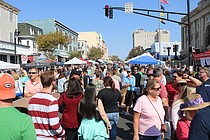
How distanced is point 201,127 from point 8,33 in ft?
128

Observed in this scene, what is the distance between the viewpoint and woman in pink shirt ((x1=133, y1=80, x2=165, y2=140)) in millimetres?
4297

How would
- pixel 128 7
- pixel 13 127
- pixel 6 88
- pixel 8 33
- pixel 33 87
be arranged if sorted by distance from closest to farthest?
1. pixel 13 127
2. pixel 6 88
3. pixel 33 87
4. pixel 128 7
5. pixel 8 33

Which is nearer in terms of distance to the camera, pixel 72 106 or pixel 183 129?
pixel 183 129

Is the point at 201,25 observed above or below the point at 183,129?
above

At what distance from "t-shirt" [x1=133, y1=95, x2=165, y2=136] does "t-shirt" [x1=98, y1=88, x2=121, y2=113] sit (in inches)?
50.9

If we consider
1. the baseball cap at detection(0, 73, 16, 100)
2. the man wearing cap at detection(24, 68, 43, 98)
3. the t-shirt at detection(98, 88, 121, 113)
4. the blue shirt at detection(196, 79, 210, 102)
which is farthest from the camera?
the man wearing cap at detection(24, 68, 43, 98)

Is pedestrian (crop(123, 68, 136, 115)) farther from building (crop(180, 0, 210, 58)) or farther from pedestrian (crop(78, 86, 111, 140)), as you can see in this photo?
building (crop(180, 0, 210, 58))

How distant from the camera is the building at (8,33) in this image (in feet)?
109

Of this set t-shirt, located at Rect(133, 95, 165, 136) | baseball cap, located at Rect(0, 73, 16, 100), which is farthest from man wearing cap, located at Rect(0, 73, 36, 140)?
t-shirt, located at Rect(133, 95, 165, 136)

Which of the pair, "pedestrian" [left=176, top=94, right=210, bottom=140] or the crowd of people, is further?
the crowd of people

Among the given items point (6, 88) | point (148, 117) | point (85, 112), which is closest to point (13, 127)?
point (6, 88)

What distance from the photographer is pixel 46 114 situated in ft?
12.0

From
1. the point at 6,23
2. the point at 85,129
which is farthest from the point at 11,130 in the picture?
the point at 6,23

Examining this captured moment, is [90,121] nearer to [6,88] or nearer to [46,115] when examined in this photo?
[46,115]
